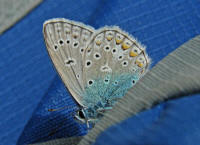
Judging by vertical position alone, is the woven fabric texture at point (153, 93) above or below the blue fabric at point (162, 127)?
above

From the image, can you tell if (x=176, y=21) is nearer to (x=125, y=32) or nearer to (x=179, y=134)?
(x=125, y=32)

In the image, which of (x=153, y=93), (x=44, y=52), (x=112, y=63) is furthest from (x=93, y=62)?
(x=153, y=93)

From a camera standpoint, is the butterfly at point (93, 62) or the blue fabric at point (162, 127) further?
the butterfly at point (93, 62)

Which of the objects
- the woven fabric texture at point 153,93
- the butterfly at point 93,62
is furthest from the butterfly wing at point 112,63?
the woven fabric texture at point 153,93

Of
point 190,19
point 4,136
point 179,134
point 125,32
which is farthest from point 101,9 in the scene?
point 179,134

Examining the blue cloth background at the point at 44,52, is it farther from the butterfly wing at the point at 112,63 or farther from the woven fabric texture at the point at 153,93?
the woven fabric texture at the point at 153,93

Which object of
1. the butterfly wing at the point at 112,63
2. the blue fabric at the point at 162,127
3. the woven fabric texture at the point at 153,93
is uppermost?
the woven fabric texture at the point at 153,93

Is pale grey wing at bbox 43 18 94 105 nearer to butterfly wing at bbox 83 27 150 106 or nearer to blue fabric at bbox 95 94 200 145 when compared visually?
butterfly wing at bbox 83 27 150 106

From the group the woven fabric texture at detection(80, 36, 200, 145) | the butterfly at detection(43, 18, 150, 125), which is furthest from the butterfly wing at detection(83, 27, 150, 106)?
the woven fabric texture at detection(80, 36, 200, 145)
